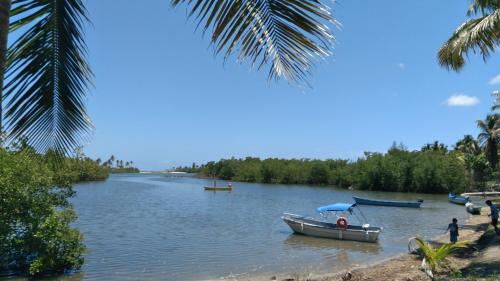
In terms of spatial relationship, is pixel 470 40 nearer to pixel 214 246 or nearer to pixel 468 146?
pixel 214 246

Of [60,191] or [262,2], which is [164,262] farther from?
[262,2]

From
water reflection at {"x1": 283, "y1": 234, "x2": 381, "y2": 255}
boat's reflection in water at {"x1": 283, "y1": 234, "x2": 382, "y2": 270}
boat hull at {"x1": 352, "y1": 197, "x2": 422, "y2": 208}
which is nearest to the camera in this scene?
boat's reflection in water at {"x1": 283, "y1": 234, "x2": 382, "y2": 270}

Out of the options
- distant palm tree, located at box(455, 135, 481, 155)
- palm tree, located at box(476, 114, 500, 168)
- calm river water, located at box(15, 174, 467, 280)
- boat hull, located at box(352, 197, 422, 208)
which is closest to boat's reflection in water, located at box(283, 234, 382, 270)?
calm river water, located at box(15, 174, 467, 280)

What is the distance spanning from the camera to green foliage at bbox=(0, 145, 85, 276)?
14.2 meters

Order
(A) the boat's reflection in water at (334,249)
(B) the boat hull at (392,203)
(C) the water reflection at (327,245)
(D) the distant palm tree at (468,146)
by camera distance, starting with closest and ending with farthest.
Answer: (A) the boat's reflection in water at (334,249), (C) the water reflection at (327,245), (B) the boat hull at (392,203), (D) the distant palm tree at (468,146)

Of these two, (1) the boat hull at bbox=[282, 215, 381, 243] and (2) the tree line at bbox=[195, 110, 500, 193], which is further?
(2) the tree line at bbox=[195, 110, 500, 193]

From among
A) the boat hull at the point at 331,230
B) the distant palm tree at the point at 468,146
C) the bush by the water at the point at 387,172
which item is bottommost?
the boat hull at the point at 331,230

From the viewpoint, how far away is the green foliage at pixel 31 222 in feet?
46.4

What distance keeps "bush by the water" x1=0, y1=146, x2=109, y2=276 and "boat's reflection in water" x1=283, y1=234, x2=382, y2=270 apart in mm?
10444

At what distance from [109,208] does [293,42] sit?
4100 cm

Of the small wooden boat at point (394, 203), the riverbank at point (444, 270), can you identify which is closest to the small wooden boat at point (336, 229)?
the riverbank at point (444, 270)

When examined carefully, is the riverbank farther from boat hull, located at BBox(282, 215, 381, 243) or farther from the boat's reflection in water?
boat hull, located at BBox(282, 215, 381, 243)

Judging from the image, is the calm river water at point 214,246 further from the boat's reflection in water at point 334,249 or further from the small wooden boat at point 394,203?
the small wooden boat at point 394,203

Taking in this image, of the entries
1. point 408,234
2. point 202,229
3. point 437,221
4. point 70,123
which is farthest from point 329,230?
point 70,123
